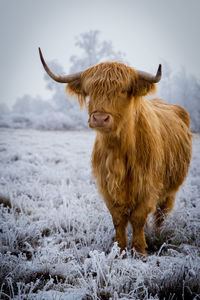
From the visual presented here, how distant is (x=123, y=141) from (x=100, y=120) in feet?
1.43

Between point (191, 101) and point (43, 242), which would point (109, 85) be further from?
point (191, 101)

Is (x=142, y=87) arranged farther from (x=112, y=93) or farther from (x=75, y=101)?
(x=75, y=101)

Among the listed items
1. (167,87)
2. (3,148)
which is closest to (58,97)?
(167,87)

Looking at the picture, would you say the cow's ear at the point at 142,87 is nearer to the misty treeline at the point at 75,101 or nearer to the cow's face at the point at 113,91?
the cow's face at the point at 113,91

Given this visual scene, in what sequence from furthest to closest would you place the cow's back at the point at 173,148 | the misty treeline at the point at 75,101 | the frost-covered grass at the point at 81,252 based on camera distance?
the misty treeline at the point at 75,101 → the cow's back at the point at 173,148 → the frost-covered grass at the point at 81,252

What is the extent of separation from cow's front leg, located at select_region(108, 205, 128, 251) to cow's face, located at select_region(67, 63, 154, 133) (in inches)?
39.8

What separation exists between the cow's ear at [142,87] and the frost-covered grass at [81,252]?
1537mm

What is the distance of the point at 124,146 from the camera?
227 centimetres

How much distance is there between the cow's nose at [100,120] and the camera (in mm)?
1955

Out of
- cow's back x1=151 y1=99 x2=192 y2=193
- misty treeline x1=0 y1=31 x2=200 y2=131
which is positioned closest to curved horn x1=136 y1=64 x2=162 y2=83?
cow's back x1=151 y1=99 x2=192 y2=193

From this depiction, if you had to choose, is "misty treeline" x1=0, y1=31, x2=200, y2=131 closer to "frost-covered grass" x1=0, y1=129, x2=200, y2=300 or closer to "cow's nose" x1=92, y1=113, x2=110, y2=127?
"frost-covered grass" x1=0, y1=129, x2=200, y2=300

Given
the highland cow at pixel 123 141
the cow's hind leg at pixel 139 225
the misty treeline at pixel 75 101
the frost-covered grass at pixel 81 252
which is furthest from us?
the misty treeline at pixel 75 101

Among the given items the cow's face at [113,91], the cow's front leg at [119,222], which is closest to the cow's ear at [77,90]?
the cow's face at [113,91]

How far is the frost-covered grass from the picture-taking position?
5.08 feet
